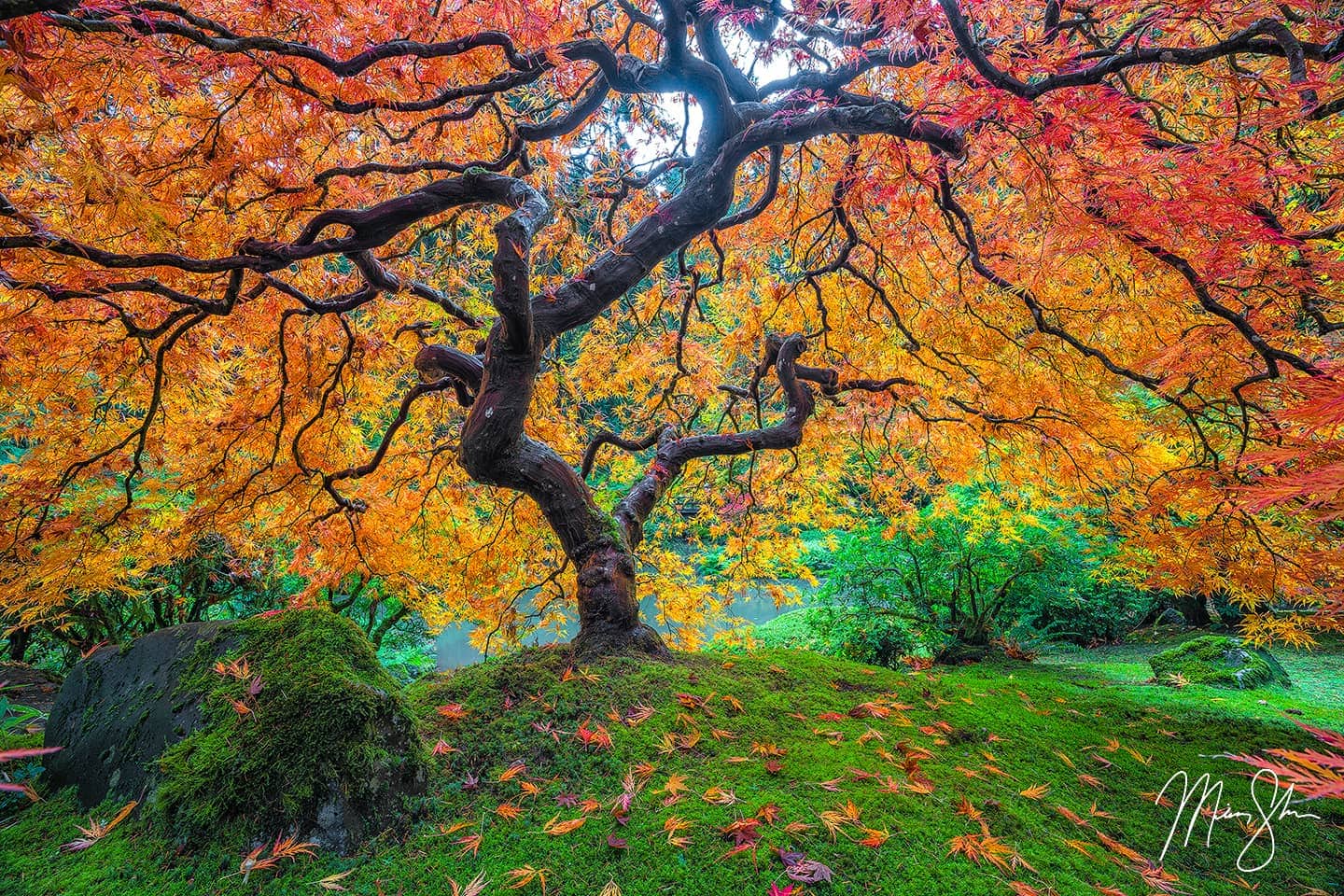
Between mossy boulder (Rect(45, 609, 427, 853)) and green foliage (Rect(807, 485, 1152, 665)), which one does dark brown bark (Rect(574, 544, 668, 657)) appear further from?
green foliage (Rect(807, 485, 1152, 665))

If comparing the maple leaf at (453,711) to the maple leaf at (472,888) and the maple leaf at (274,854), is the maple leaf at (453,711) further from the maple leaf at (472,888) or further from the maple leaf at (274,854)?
the maple leaf at (472,888)

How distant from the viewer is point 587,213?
178 inches

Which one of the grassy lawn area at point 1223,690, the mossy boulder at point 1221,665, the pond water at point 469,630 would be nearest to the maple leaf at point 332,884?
the grassy lawn area at point 1223,690

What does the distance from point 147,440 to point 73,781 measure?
1895 millimetres

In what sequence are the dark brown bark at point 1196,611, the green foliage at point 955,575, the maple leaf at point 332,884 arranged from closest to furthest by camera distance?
1. the maple leaf at point 332,884
2. the green foliage at point 955,575
3. the dark brown bark at point 1196,611

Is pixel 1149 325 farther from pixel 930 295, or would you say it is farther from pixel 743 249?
pixel 743 249

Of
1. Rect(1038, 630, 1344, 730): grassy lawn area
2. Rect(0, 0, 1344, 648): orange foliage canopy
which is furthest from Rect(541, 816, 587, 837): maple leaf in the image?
Rect(1038, 630, 1344, 730): grassy lawn area

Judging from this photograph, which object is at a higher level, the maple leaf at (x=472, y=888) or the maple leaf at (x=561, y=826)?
the maple leaf at (x=561, y=826)

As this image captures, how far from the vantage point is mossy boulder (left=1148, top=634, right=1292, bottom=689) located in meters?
4.05

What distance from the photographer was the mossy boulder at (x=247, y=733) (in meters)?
1.38

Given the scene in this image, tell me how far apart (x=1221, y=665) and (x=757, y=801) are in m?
4.89

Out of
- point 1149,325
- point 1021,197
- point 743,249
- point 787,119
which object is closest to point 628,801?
point 787,119
